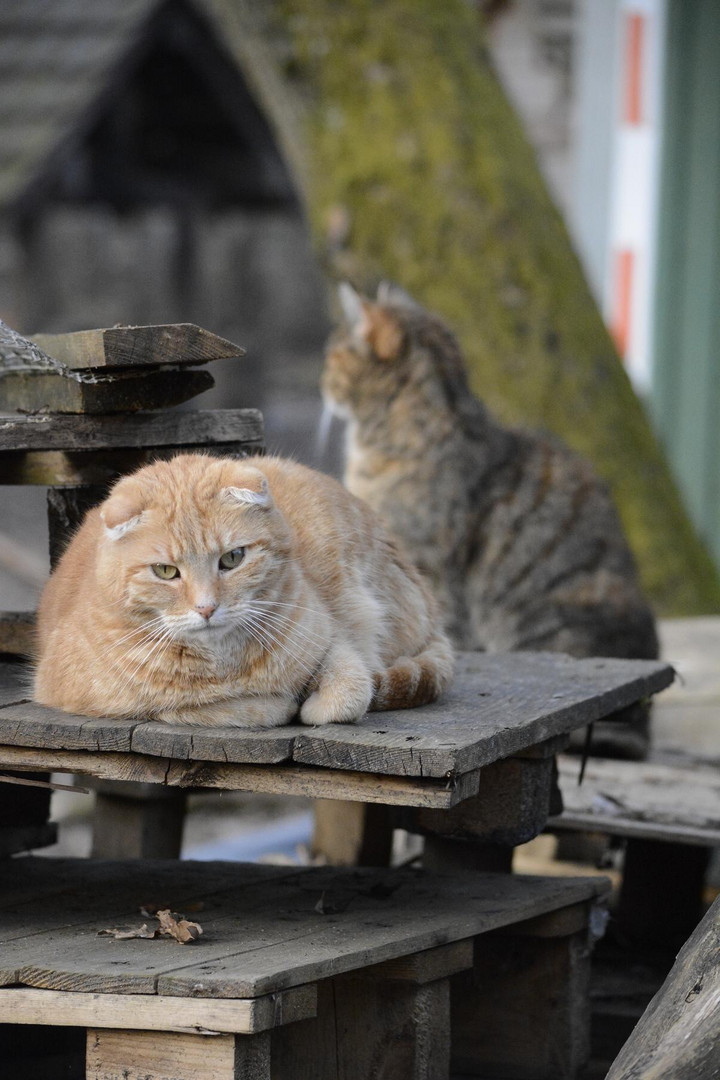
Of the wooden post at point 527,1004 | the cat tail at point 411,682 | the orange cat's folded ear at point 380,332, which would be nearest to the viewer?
the cat tail at point 411,682

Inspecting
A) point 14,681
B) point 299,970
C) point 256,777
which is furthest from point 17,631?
point 299,970

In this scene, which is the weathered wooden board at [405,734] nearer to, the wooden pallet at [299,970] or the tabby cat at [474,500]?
the wooden pallet at [299,970]

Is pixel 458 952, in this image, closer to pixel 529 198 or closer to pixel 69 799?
pixel 69 799

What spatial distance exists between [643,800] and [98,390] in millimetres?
1705

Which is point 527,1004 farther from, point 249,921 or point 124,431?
point 124,431

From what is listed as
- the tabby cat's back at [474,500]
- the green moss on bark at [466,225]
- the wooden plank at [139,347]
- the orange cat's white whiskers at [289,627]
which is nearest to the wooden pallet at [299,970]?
the orange cat's white whiskers at [289,627]

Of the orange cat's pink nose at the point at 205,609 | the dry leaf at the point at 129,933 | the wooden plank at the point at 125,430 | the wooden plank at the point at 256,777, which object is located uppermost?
the wooden plank at the point at 125,430

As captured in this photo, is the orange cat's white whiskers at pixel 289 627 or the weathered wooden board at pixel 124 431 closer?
the orange cat's white whiskers at pixel 289 627

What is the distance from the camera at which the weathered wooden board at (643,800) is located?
3.39 metres

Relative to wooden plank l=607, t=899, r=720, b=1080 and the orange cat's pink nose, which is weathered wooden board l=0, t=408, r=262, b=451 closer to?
the orange cat's pink nose

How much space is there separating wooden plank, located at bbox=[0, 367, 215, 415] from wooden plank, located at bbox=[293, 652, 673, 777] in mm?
796

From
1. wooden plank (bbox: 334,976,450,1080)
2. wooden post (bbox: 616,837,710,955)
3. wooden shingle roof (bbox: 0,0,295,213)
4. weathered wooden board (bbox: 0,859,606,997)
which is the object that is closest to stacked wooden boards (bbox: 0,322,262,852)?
weathered wooden board (bbox: 0,859,606,997)

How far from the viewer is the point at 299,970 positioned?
230cm

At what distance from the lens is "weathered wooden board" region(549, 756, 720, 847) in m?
3.39
